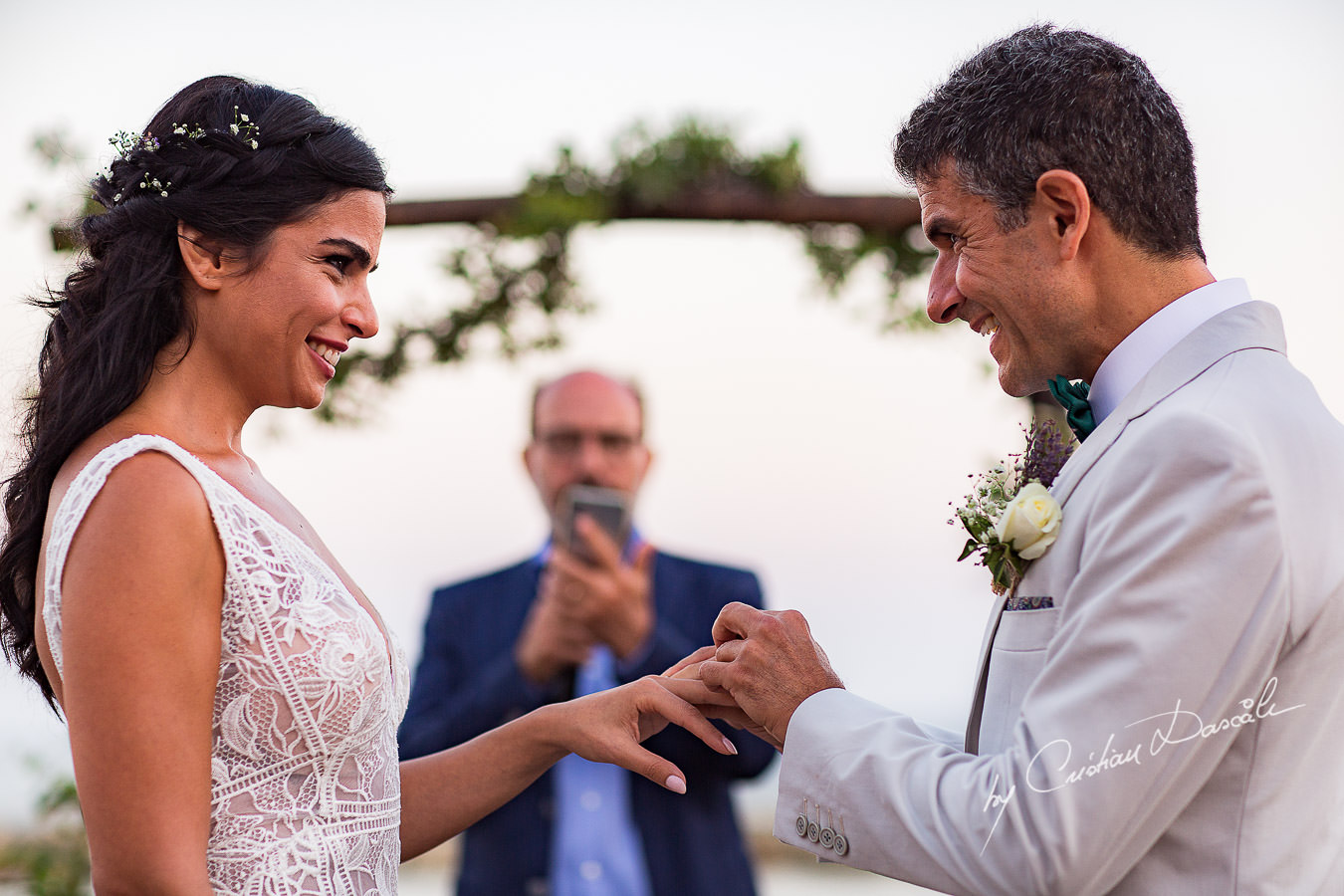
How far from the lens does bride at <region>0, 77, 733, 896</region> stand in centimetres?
199

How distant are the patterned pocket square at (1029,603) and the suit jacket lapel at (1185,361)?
15cm

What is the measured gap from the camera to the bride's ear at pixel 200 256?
2.40m

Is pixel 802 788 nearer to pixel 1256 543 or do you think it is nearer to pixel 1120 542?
pixel 1120 542

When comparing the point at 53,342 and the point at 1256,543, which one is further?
the point at 53,342

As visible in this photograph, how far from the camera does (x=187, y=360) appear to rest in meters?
2.43

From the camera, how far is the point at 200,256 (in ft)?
7.90

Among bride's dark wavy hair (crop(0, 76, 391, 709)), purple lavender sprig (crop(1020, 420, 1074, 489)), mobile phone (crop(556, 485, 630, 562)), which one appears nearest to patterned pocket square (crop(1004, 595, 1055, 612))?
purple lavender sprig (crop(1020, 420, 1074, 489))

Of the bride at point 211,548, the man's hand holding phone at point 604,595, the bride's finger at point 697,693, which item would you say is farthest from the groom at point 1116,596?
the man's hand holding phone at point 604,595

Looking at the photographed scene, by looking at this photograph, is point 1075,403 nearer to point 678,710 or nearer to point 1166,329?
point 1166,329

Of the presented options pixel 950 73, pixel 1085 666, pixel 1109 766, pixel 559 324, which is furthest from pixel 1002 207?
pixel 559 324

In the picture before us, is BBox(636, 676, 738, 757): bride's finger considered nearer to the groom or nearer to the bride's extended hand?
the bride's extended hand

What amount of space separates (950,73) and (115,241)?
1.82 metres

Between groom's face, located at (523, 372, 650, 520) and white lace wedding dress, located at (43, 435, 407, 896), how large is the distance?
2.34 m

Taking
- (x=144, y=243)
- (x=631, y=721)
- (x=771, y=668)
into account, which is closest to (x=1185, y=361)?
(x=771, y=668)
